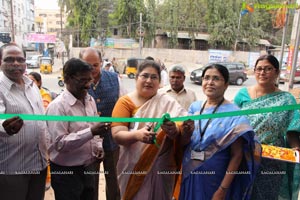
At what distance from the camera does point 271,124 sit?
225 cm

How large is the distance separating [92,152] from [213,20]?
32.5 m

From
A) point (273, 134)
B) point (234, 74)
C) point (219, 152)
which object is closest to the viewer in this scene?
point (219, 152)

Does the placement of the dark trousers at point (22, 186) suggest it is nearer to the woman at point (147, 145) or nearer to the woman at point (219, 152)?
the woman at point (147, 145)

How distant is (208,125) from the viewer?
1.98m

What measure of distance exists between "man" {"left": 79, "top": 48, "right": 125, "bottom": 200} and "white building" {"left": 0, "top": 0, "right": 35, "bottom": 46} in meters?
32.9

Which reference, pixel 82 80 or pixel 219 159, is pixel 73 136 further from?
pixel 219 159

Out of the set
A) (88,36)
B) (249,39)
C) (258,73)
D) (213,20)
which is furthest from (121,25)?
(258,73)

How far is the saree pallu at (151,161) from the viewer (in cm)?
201

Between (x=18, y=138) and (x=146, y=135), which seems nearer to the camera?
(x=146, y=135)

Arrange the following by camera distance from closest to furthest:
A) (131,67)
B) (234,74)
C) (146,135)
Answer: (146,135) < (234,74) < (131,67)

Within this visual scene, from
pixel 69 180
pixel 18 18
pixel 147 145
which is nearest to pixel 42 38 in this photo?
pixel 18 18

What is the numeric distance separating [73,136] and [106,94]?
0.82 metres

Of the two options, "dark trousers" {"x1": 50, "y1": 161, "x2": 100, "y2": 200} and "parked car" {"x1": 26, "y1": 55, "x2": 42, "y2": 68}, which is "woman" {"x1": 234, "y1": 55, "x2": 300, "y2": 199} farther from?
"parked car" {"x1": 26, "y1": 55, "x2": 42, "y2": 68}

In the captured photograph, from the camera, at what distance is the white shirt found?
2016 millimetres
